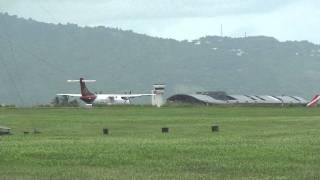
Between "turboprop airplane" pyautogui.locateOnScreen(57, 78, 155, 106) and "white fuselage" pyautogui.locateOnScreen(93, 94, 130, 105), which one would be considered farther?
"white fuselage" pyautogui.locateOnScreen(93, 94, 130, 105)

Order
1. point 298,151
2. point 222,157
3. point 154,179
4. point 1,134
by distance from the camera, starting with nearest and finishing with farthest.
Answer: point 154,179 → point 222,157 → point 298,151 → point 1,134

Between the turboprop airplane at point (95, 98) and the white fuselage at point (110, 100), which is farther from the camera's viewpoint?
the white fuselage at point (110, 100)

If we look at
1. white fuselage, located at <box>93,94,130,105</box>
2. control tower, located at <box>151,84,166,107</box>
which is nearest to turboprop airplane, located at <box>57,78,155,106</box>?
white fuselage, located at <box>93,94,130,105</box>

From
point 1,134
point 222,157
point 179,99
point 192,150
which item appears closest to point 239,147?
point 192,150

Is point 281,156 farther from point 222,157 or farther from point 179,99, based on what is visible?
point 179,99

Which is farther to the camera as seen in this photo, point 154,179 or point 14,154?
point 14,154

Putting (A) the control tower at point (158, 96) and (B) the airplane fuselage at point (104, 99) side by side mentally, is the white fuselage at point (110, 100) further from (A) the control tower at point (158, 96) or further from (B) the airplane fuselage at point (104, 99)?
(A) the control tower at point (158, 96)

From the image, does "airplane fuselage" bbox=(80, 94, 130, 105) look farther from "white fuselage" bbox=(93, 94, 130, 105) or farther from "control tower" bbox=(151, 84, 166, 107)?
"control tower" bbox=(151, 84, 166, 107)

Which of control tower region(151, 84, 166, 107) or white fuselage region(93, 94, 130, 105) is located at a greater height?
control tower region(151, 84, 166, 107)

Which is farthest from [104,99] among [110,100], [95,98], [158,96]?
[158,96]

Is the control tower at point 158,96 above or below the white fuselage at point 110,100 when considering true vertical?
above

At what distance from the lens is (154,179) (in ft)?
54.2

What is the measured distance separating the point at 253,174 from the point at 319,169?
70.8 inches

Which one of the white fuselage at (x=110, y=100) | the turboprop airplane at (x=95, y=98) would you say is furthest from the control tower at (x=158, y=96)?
the white fuselage at (x=110, y=100)
